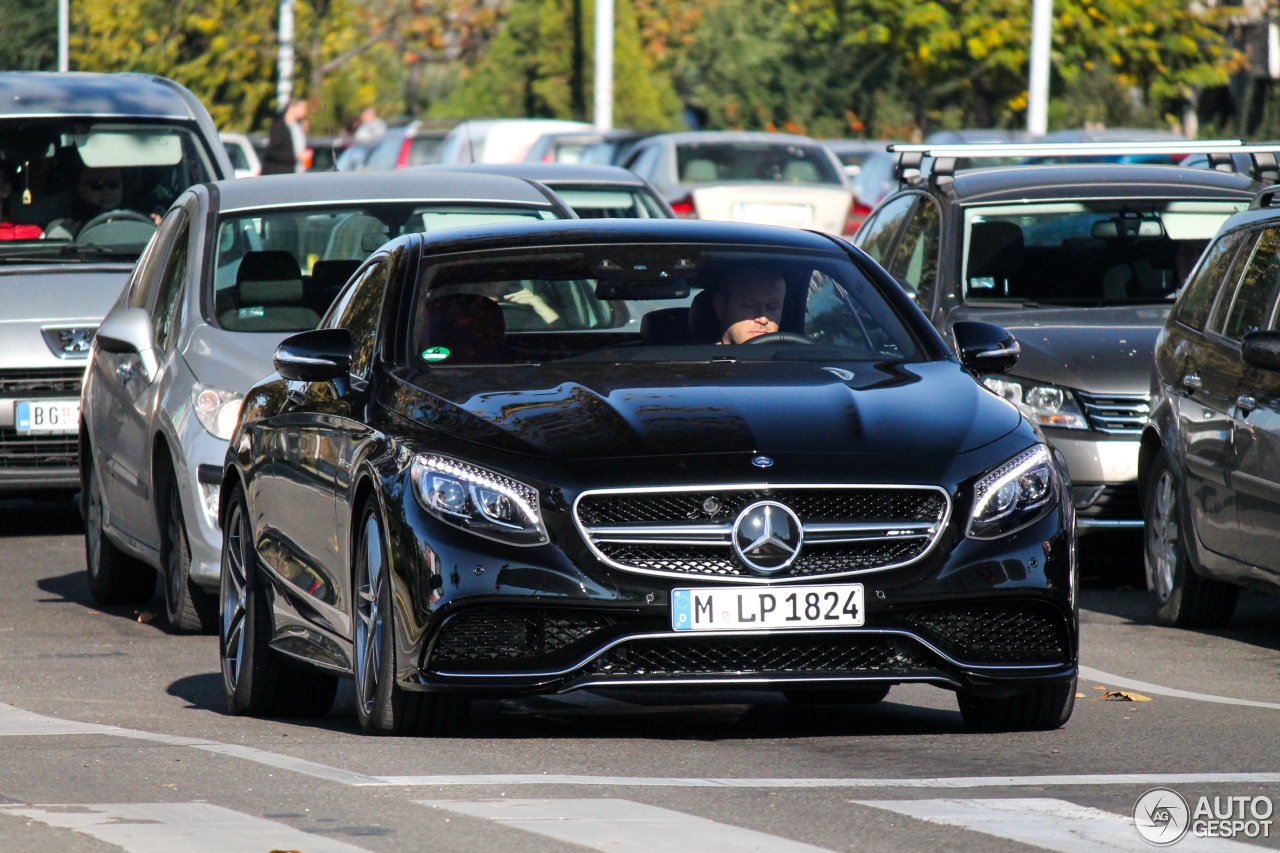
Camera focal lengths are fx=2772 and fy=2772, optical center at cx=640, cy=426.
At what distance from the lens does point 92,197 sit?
1531cm

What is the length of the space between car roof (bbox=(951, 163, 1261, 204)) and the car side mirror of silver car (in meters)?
4.36

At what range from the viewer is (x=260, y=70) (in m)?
52.5

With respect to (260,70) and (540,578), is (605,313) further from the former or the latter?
(260,70)

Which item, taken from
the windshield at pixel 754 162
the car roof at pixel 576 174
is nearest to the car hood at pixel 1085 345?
the car roof at pixel 576 174

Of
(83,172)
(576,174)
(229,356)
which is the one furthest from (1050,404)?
(576,174)

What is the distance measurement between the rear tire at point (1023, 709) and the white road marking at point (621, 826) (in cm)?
173

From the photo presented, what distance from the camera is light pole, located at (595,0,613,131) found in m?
50.3

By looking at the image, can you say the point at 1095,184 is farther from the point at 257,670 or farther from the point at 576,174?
the point at 257,670

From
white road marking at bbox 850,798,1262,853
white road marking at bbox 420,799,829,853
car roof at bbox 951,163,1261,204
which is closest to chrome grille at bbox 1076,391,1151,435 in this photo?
car roof at bbox 951,163,1261,204

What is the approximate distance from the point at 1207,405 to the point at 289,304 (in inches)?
144

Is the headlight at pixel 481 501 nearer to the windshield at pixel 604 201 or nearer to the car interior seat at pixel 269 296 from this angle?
the car interior seat at pixel 269 296

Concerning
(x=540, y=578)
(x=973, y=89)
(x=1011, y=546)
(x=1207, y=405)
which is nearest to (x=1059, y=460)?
(x=1011, y=546)

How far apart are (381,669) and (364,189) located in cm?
484

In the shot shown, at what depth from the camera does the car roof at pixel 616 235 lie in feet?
28.0
